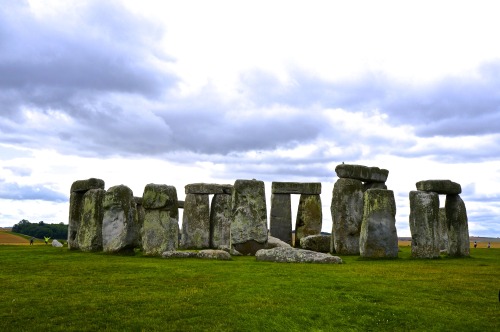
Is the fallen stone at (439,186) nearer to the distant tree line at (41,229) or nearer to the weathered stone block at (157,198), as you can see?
the weathered stone block at (157,198)

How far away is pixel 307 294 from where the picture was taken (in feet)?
34.3

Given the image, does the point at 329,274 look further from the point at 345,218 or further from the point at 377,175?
the point at 377,175

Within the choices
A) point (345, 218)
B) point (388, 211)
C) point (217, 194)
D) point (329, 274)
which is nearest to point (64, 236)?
point (217, 194)

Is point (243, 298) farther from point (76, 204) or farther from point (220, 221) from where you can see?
point (220, 221)

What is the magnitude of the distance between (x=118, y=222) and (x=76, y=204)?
15.0 feet

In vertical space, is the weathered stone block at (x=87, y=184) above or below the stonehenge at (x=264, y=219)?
above

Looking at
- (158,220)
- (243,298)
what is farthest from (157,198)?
(243,298)

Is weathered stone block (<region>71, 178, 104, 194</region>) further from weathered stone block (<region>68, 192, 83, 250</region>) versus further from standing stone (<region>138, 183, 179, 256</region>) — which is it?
standing stone (<region>138, 183, 179, 256</region>)

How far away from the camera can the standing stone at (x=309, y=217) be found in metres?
28.0

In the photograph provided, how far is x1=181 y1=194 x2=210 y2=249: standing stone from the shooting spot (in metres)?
27.4

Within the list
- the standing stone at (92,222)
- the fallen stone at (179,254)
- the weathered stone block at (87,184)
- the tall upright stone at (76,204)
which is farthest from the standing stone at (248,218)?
the tall upright stone at (76,204)

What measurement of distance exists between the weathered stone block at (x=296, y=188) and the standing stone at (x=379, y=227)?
9.04 m

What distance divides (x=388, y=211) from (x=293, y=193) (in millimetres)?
9524

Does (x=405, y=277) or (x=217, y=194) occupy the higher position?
(x=217, y=194)
